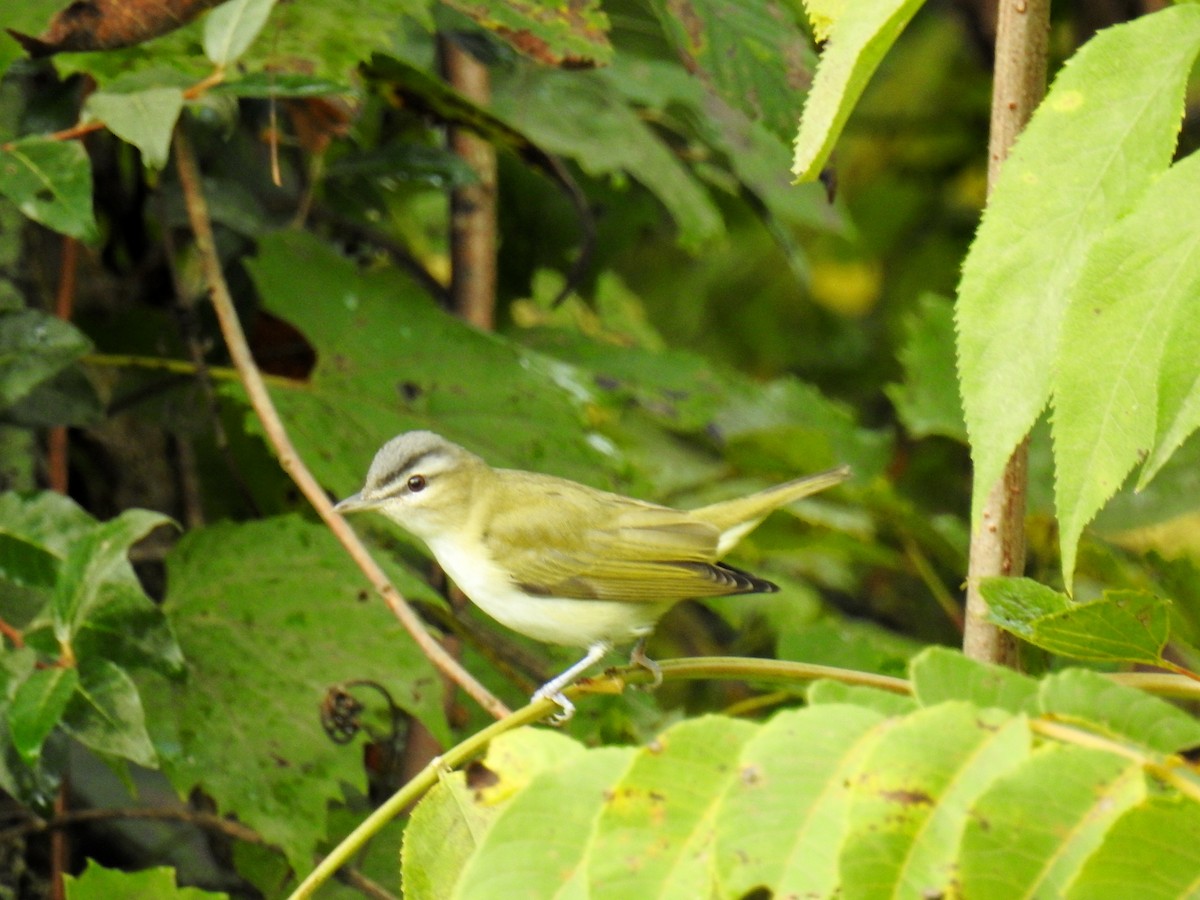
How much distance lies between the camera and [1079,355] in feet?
3.65

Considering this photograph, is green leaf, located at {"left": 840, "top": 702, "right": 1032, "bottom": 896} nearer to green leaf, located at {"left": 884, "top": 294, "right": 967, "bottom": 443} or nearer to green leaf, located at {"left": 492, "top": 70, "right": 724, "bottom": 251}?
green leaf, located at {"left": 492, "top": 70, "right": 724, "bottom": 251}

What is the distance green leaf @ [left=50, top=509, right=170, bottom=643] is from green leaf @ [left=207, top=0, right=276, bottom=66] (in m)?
0.64

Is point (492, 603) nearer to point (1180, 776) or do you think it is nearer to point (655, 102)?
point (655, 102)

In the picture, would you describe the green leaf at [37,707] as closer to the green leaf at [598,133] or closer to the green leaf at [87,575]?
the green leaf at [87,575]

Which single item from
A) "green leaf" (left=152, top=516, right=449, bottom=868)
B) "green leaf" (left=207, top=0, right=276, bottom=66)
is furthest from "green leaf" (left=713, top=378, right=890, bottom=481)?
"green leaf" (left=207, top=0, right=276, bottom=66)

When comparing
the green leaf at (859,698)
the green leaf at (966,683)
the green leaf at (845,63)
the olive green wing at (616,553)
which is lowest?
the olive green wing at (616,553)

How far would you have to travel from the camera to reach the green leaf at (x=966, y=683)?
1.04 metres

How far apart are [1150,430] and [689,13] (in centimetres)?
144

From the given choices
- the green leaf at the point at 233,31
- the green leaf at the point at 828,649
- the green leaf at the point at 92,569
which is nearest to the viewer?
the green leaf at the point at 92,569

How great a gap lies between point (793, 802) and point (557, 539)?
Result: 165cm

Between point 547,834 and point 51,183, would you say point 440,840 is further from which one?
point 51,183

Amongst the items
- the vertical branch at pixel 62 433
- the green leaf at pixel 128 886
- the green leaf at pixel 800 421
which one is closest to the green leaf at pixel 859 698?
the green leaf at pixel 128 886

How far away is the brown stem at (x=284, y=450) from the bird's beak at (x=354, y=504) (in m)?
0.19

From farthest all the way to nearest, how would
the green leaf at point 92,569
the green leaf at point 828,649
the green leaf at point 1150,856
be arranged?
the green leaf at point 828,649 → the green leaf at point 92,569 → the green leaf at point 1150,856
